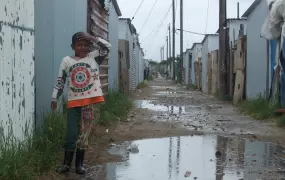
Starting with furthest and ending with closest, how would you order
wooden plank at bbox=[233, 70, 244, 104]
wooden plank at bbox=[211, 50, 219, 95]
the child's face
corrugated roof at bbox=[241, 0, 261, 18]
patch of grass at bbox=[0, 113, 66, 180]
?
wooden plank at bbox=[211, 50, 219, 95] → wooden plank at bbox=[233, 70, 244, 104] → corrugated roof at bbox=[241, 0, 261, 18] → the child's face → patch of grass at bbox=[0, 113, 66, 180]

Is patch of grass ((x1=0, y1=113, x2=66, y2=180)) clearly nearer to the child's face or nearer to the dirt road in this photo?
the dirt road

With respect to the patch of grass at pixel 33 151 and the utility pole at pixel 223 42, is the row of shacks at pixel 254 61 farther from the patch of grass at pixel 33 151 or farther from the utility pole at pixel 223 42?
the patch of grass at pixel 33 151

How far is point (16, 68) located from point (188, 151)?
120 inches

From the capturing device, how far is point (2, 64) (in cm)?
447

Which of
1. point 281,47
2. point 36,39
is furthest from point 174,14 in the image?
point 36,39

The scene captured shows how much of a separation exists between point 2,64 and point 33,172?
116 cm

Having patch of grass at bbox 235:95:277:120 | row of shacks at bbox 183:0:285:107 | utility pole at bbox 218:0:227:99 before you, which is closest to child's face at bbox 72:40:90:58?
row of shacks at bbox 183:0:285:107

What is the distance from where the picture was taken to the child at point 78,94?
17.0ft

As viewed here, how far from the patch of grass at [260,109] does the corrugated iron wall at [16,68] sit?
6.29m

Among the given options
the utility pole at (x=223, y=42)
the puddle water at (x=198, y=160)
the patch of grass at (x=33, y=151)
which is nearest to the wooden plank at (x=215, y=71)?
the utility pole at (x=223, y=42)

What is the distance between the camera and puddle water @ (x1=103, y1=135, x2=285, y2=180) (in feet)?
17.3

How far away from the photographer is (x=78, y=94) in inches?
203

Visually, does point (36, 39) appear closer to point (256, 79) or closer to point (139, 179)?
point (139, 179)

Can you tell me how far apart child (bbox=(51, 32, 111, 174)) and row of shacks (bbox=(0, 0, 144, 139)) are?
459 millimetres
